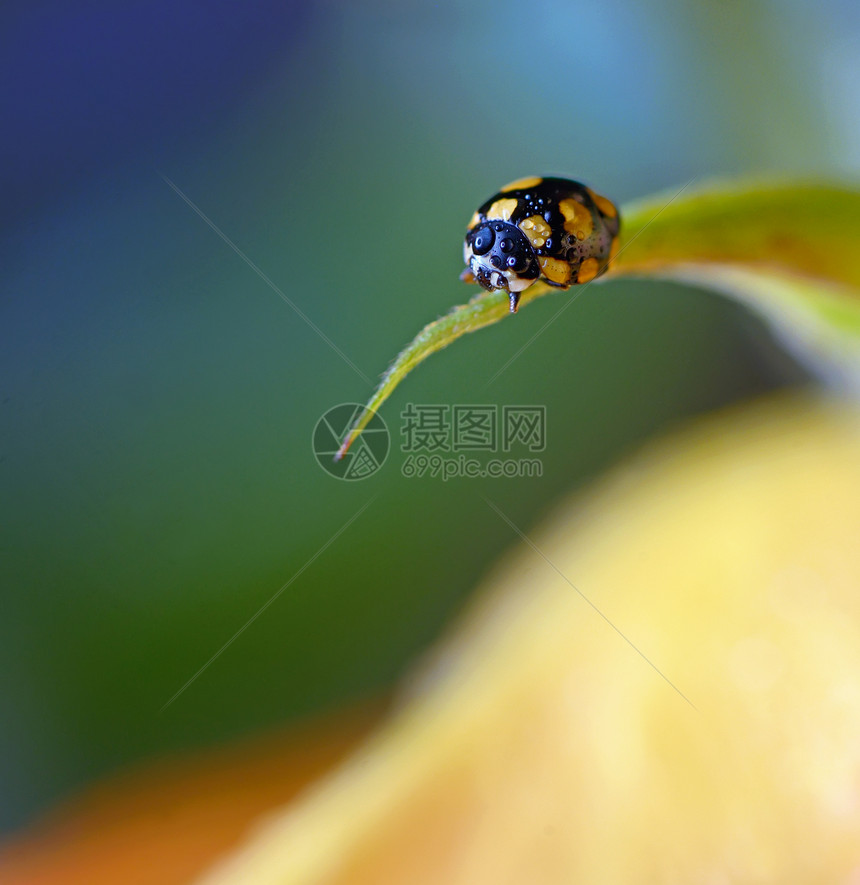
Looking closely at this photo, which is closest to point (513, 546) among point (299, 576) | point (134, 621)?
point (299, 576)

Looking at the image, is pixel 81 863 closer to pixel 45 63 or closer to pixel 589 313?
pixel 589 313

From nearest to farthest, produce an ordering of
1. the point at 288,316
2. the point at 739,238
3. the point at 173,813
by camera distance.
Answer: the point at 739,238
the point at 173,813
the point at 288,316
